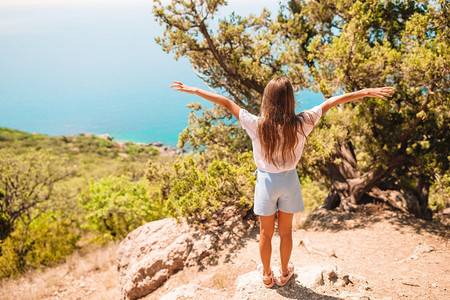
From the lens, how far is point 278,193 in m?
2.75

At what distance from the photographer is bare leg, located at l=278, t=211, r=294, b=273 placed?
9.53ft

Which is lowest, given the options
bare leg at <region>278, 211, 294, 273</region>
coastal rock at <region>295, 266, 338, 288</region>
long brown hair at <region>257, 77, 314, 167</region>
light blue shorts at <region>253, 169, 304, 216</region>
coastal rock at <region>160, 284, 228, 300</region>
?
coastal rock at <region>160, 284, 228, 300</region>

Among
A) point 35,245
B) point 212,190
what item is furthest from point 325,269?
point 35,245

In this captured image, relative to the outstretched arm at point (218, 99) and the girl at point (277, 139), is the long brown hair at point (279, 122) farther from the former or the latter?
the outstretched arm at point (218, 99)

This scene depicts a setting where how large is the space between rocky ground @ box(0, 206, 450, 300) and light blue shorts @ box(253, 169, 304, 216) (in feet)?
3.48

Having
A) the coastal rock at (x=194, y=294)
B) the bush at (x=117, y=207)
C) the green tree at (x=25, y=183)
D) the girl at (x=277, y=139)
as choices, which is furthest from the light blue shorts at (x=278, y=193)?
the green tree at (x=25, y=183)

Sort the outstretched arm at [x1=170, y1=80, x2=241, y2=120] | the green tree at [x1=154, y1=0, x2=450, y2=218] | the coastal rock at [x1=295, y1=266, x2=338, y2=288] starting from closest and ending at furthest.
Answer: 1. the outstretched arm at [x1=170, y1=80, x2=241, y2=120]
2. the coastal rock at [x1=295, y1=266, x2=338, y2=288]
3. the green tree at [x1=154, y1=0, x2=450, y2=218]

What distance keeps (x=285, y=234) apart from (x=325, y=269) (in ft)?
3.34

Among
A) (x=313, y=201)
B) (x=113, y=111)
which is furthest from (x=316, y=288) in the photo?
(x=113, y=111)

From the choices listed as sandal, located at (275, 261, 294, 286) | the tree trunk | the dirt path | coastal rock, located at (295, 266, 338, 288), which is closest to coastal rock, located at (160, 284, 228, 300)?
the dirt path

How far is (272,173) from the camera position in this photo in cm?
274

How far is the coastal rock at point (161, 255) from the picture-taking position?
5.41 meters

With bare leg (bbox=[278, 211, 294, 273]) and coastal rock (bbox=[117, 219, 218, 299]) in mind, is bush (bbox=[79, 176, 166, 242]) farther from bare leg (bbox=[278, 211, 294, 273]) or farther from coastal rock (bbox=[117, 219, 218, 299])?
bare leg (bbox=[278, 211, 294, 273])

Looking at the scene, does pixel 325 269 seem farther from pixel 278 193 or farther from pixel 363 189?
pixel 363 189
